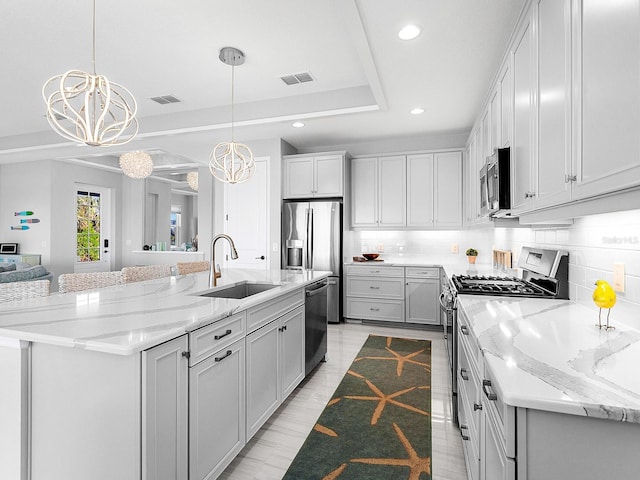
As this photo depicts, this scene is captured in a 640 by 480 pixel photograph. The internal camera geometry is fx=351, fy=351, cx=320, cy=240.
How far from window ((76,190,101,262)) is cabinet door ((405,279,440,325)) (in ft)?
21.9

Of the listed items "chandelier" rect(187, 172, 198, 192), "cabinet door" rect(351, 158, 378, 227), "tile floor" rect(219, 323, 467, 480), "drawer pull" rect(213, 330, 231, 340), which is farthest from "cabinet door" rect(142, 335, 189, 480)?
"chandelier" rect(187, 172, 198, 192)

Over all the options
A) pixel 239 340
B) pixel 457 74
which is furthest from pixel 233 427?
pixel 457 74

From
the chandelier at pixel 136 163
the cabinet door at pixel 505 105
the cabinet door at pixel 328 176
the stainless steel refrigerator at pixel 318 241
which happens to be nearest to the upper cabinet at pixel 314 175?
the cabinet door at pixel 328 176

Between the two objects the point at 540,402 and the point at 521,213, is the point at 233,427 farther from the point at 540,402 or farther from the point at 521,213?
the point at 521,213

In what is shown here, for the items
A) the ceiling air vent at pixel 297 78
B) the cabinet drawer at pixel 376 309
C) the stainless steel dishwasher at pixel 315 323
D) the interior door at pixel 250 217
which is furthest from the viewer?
the interior door at pixel 250 217

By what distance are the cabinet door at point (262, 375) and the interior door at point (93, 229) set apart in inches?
263

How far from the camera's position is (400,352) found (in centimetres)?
381

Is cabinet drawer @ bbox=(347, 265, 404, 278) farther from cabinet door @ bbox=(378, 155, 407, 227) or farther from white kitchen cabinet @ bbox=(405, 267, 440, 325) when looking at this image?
cabinet door @ bbox=(378, 155, 407, 227)

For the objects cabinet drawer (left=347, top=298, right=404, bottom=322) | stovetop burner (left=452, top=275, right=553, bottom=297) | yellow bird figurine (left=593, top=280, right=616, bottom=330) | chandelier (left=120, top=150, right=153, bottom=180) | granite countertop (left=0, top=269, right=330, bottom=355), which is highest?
chandelier (left=120, top=150, right=153, bottom=180)

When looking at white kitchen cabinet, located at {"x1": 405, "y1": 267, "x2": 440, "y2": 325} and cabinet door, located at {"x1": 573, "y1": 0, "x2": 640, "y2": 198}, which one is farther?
white kitchen cabinet, located at {"x1": 405, "y1": 267, "x2": 440, "y2": 325}

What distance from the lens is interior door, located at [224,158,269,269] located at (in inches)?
207

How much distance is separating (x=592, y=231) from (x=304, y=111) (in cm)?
308

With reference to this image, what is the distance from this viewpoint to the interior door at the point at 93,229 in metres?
7.32

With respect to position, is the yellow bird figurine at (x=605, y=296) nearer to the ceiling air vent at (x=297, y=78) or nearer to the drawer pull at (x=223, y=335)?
the drawer pull at (x=223, y=335)
